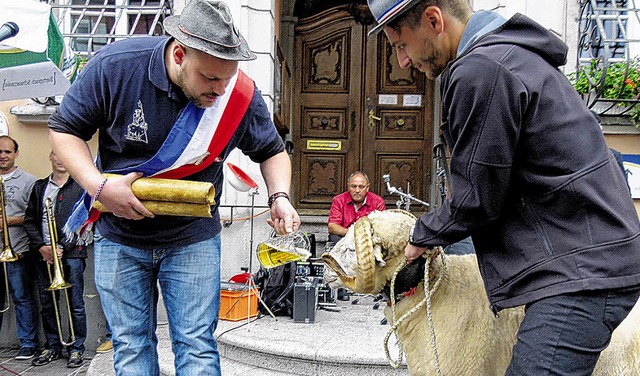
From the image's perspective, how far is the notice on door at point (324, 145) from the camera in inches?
362

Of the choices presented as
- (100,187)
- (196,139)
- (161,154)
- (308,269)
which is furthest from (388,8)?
(308,269)

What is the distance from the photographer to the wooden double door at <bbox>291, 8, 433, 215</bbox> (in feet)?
29.9

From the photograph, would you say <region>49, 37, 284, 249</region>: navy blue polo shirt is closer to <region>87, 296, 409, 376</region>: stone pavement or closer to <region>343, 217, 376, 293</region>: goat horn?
<region>343, 217, 376, 293</region>: goat horn

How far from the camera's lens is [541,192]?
1793 mm

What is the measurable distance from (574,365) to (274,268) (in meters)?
4.43

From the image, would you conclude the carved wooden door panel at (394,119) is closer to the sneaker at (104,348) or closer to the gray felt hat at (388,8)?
the sneaker at (104,348)

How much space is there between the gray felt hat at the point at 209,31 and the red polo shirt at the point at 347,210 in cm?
494

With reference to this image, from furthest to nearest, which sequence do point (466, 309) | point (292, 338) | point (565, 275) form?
point (292, 338)
point (466, 309)
point (565, 275)

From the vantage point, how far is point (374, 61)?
912cm

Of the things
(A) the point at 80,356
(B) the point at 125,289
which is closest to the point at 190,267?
(B) the point at 125,289

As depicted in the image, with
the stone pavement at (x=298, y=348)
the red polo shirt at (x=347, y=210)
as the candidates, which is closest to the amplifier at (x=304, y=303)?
the stone pavement at (x=298, y=348)

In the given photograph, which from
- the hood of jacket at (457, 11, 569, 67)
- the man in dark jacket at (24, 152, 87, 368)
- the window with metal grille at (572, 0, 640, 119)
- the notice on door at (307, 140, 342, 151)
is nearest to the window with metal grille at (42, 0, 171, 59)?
the man in dark jacket at (24, 152, 87, 368)

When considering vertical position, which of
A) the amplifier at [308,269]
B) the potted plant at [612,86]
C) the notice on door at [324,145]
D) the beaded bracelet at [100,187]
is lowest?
the amplifier at [308,269]

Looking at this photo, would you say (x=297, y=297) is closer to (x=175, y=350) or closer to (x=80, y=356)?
(x=80, y=356)
